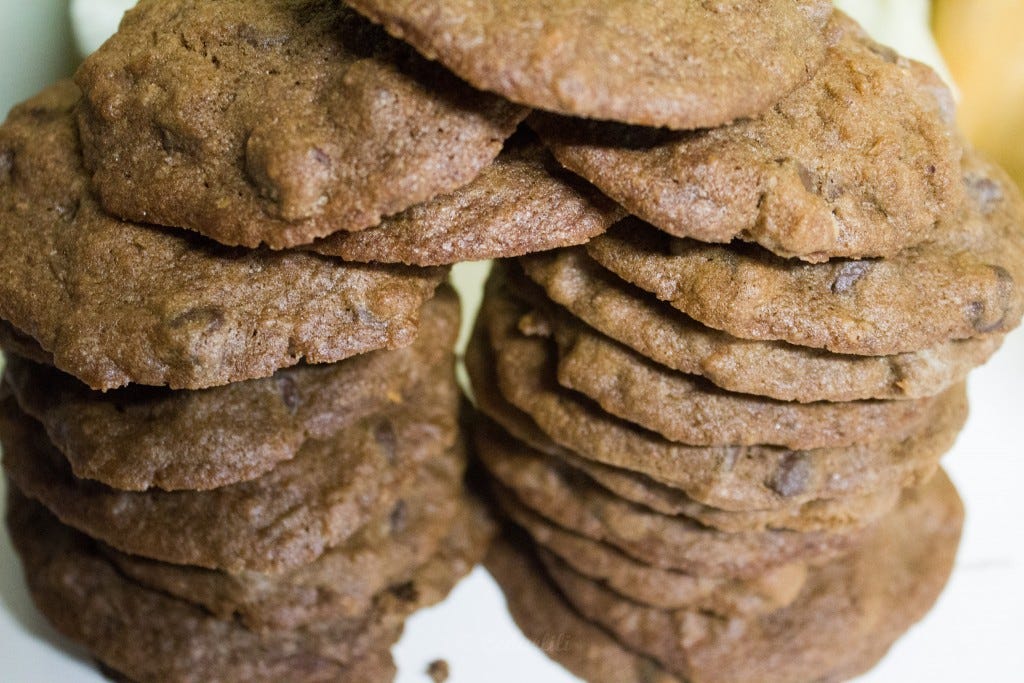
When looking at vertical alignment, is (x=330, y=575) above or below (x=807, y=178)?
below

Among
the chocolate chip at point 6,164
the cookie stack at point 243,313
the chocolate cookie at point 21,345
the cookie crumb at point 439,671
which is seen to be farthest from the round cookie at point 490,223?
the cookie crumb at point 439,671

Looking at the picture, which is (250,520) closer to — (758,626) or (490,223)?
(490,223)

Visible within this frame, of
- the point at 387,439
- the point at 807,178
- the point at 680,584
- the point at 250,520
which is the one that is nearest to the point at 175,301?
the point at 250,520

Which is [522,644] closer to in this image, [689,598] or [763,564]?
[689,598]

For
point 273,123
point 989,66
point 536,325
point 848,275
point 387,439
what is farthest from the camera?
point 989,66

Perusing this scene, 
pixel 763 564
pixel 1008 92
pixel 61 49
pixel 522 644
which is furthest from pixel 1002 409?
pixel 61 49

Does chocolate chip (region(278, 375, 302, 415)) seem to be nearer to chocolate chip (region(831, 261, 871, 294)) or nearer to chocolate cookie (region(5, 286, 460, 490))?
chocolate cookie (region(5, 286, 460, 490))
